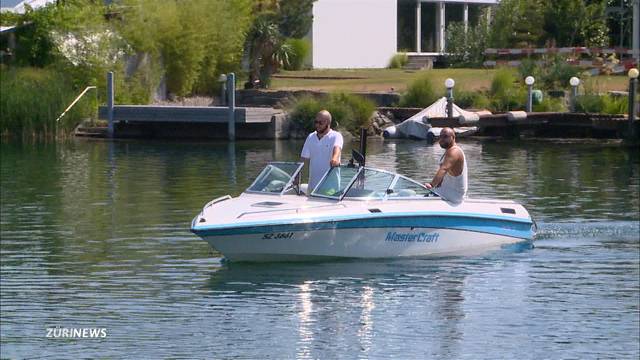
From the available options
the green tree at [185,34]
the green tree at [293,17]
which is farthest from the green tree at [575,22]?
the green tree at [185,34]

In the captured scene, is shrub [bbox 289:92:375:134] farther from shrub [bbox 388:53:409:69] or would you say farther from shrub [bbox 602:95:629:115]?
shrub [bbox 388:53:409:69]

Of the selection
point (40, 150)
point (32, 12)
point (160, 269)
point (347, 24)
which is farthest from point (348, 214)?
point (347, 24)

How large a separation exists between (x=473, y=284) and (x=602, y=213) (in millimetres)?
7834

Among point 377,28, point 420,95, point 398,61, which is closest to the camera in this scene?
point 420,95

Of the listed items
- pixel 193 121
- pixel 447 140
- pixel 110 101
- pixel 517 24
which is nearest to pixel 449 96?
pixel 193 121

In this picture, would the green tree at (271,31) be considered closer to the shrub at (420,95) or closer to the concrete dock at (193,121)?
the shrub at (420,95)

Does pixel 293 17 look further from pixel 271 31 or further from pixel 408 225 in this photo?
pixel 408 225

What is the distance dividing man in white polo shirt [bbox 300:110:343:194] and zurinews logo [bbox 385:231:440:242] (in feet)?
4.30

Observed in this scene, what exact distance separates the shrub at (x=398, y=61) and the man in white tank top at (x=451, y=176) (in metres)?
47.6

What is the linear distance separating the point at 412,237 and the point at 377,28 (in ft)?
161

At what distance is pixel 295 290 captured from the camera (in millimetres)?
18891

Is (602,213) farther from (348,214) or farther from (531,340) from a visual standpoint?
(531,340)

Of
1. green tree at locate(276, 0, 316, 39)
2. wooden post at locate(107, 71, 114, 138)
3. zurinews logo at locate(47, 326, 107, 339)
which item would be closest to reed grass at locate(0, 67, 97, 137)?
wooden post at locate(107, 71, 114, 138)

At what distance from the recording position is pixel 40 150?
1668 inches
